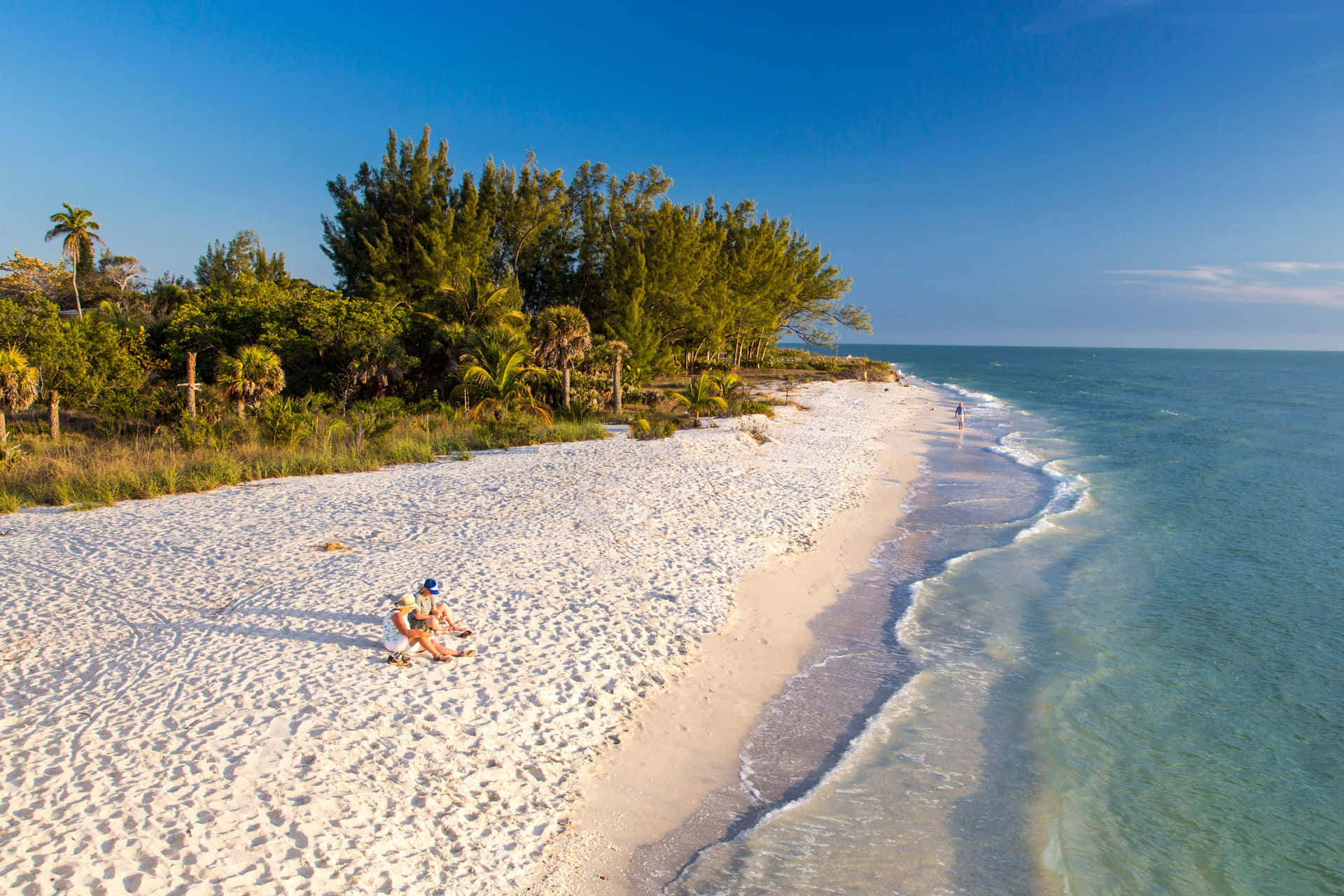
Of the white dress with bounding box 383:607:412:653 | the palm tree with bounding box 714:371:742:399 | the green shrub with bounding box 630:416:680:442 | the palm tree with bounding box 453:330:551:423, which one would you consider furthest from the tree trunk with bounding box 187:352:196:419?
the palm tree with bounding box 714:371:742:399

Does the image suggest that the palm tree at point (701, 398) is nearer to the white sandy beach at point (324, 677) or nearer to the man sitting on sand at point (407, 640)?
the white sandy beach at point (324, 677)

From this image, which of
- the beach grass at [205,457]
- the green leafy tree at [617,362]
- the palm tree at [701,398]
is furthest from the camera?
the green leafy tree at [617,362]

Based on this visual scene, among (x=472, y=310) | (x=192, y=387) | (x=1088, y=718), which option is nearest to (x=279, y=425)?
(x=192, y=387)

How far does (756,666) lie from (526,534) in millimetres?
4837

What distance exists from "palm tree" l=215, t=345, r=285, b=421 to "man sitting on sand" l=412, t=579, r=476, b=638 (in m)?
14.1

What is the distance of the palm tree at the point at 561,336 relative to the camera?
78.4 feet

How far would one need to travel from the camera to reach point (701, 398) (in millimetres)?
25578

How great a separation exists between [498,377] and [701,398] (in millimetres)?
7544

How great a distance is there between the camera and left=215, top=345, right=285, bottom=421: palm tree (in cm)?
1816

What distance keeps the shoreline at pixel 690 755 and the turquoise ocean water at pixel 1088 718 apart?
0.40 m

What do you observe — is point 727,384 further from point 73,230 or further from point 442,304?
Answer: point 73,230

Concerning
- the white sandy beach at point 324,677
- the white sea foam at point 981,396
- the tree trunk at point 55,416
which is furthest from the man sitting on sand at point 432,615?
the white sea foam at point 981,396

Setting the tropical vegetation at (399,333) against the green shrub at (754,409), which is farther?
the green shrub at (754,409)

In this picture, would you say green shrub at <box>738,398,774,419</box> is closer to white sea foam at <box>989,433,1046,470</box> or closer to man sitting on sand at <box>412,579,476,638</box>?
white sea foam at <box>989,433,1046,470</box>
